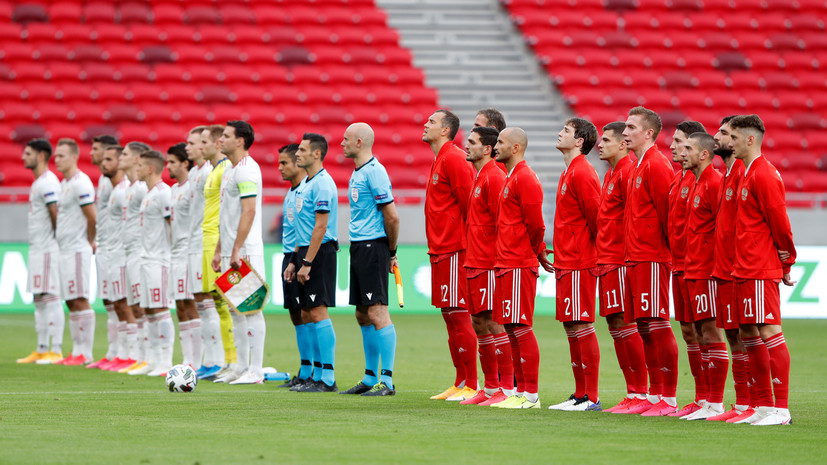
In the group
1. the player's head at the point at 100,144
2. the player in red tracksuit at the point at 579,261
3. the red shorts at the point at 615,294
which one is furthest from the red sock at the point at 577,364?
the player's head at the point at 100,144

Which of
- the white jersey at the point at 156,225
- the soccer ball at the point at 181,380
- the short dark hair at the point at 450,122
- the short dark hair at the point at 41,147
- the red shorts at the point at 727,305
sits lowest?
the soccer ball at the point at 181,380

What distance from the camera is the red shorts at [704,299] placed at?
8562 mm

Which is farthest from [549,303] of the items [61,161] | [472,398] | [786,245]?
[786,245]

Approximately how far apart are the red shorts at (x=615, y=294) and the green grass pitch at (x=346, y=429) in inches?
32.3

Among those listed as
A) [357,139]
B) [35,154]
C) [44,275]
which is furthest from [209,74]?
[357,139]

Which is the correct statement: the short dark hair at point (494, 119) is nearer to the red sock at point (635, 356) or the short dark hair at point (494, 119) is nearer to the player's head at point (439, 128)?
the player's head at point (439, 128)

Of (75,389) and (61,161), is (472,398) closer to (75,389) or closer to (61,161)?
(75,389)

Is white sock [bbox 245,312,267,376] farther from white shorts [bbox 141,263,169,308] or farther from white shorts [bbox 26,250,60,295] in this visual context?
white shorts [bbox 26,250,60,295]

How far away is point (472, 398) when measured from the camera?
9.78m

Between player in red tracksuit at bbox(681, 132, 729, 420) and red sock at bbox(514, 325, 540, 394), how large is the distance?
1285mm

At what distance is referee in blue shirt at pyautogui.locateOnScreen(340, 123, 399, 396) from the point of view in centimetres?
1031

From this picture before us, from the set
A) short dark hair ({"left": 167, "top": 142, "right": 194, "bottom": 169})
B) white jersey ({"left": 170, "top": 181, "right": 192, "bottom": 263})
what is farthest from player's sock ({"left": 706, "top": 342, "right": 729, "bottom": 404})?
short dark hair ({"left": 167, "top": 142, "right": 194, "bottom": 169})

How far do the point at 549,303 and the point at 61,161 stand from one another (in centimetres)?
966

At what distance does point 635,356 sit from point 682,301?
1.85 ft
